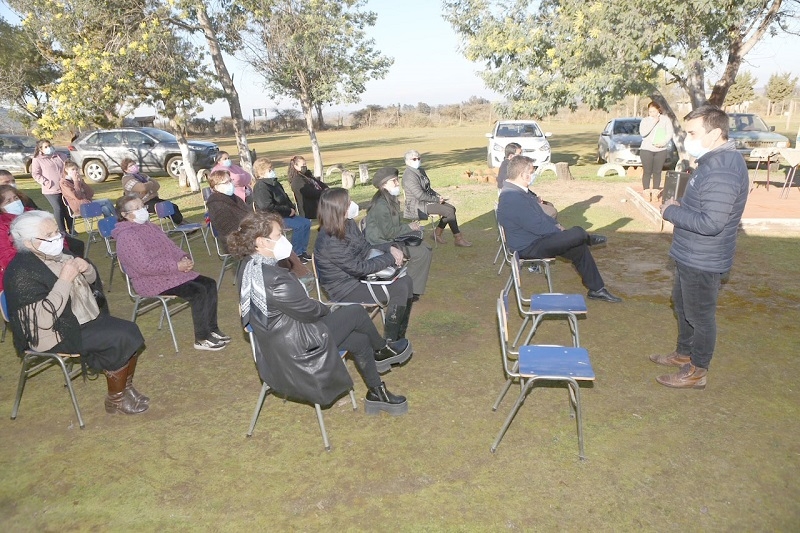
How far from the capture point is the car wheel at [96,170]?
59.6ft

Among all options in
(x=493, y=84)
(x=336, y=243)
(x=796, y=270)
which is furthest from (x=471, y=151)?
(x=336, y=243)

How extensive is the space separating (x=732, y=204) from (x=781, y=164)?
14493 mm

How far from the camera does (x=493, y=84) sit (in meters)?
16.1

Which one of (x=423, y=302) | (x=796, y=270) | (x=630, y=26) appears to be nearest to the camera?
(x=423, y=302)

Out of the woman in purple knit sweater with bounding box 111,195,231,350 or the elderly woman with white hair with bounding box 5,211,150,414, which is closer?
the elderly woman with white hair with bounding box 5,211,150,414

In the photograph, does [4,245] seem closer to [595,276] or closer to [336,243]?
[336,243]

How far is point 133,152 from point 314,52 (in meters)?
7.28

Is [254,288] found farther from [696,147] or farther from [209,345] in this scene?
[696,147]

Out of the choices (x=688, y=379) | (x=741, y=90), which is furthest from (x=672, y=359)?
(x=741, y=90)

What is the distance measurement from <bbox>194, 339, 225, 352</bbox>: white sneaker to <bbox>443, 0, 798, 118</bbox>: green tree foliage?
10426 millimetres

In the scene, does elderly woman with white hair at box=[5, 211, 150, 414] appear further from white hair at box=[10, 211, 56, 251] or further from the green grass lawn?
the green grass lawn

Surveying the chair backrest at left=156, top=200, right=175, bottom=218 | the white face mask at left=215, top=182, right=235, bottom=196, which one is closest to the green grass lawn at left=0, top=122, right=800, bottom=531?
the white face mask at left=215, top=182, right=235, bottom=196

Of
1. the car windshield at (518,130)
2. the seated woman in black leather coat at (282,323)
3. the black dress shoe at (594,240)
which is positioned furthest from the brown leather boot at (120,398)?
the car windshield at (518,130)

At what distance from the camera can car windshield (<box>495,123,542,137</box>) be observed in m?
16.9
